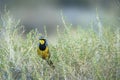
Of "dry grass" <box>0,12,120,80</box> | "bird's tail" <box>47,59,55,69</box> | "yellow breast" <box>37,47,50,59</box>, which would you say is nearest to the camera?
"dry grass" <box>0,12,120,80</box>

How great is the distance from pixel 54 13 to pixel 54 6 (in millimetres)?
792

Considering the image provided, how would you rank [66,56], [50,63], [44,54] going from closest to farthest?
1. [66,56]
2. [50,63]
3. [44,54]

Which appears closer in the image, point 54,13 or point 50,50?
point 50,50

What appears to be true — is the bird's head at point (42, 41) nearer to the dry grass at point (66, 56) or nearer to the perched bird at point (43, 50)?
the perched bird at point (43, 50)

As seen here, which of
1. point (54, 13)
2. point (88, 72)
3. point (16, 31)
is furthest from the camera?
point (54, 13)

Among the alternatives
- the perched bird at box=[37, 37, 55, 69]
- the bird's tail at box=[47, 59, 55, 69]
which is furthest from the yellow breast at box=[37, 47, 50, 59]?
the bird's tail at box=[47, 59, 55, 69]

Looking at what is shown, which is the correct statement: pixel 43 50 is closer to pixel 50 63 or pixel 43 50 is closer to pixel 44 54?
pixel 44 54

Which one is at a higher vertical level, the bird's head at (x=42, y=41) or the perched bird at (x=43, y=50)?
the bird's head at (x=42, y=41)

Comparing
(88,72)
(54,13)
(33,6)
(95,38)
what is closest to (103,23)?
(95,38)

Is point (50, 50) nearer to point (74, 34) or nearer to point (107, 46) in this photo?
point (74, 34)

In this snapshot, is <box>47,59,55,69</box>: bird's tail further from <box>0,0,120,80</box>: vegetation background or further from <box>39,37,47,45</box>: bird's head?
<box>39,37,47,45</box>: bird's head

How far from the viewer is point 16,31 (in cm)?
552

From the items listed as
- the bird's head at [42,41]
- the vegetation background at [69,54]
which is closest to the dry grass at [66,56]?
the vegetation background at [69,54]

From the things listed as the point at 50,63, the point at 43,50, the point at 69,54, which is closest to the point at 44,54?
the point at 43,50
